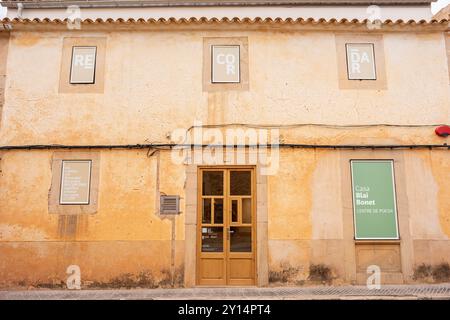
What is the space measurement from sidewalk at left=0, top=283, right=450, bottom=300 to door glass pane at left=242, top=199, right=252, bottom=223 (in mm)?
1326

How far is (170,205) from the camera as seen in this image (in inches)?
327

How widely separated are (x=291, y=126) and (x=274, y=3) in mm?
5649

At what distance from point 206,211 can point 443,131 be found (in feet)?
16.6

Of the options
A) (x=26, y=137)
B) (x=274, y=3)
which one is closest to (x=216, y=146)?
(x=26, y=137)

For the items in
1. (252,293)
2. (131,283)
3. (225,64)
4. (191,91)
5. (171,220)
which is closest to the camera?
(252,293)

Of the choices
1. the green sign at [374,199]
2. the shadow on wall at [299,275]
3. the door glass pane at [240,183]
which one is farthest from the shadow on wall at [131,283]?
the green sign at [374,199]

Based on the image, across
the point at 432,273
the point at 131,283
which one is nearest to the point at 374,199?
the point at 432,273

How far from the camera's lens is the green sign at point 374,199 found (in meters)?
8.30

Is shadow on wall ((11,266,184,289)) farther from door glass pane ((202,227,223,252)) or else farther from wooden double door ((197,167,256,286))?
door glass pane ((202,227,223,252))

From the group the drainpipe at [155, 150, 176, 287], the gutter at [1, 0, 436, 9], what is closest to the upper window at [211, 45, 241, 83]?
the drainpipe at [155, 150, 176, 287]

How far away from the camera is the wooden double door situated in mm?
8203

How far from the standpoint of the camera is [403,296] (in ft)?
23.8

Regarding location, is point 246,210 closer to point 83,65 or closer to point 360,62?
point 360,62

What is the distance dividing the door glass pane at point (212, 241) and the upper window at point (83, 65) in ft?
13.1
